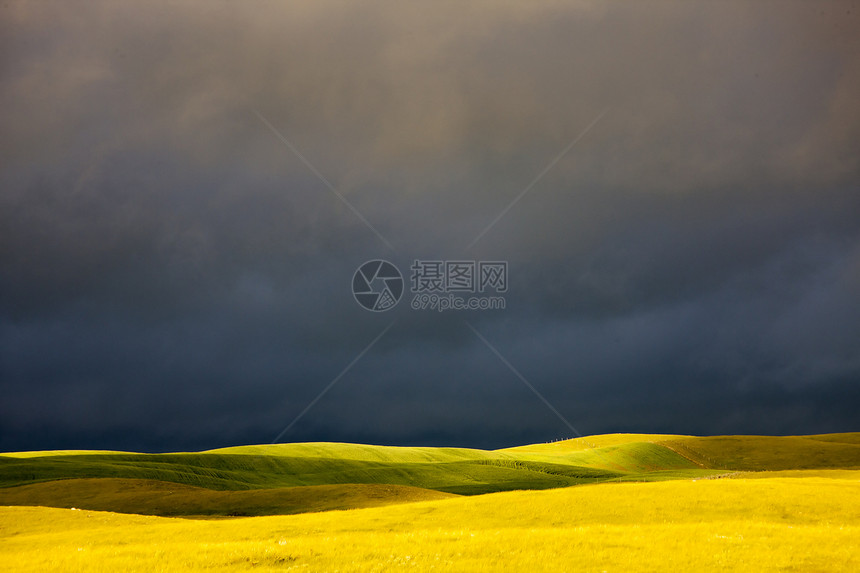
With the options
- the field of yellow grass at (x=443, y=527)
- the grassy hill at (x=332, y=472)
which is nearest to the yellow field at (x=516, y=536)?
the field of yellow grass at (x=443, y=527)

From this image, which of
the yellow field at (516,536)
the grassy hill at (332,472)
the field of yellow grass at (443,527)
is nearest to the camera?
the yellow field at (516,536)

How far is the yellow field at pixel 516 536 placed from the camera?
83.3 feet

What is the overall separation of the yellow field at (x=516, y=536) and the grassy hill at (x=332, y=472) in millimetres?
20890

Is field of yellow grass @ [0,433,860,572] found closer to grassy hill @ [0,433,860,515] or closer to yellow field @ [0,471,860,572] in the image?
yellow field @ [0,471,860,572]

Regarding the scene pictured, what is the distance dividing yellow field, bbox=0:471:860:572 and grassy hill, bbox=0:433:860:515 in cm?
2089

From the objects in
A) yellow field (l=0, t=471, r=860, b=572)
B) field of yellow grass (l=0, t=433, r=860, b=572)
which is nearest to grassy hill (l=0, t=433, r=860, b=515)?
field of yellow grass (l=0, t=433, r=860, b=572)

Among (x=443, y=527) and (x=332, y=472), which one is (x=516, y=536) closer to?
(x=443, y=527)

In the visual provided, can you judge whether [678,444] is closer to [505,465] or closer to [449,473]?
[505,465]

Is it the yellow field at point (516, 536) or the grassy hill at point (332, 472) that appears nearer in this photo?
the yellow field at point (516, 536)

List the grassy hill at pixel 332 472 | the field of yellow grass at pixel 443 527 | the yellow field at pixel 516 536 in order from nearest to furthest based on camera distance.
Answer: the yellow field at pixel 516 536 < the field of yellow grass at pixel 443 527 < the grassy hill at pixel 332 472

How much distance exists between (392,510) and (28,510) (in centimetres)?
3534

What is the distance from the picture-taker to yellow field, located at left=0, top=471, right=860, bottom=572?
25.4m

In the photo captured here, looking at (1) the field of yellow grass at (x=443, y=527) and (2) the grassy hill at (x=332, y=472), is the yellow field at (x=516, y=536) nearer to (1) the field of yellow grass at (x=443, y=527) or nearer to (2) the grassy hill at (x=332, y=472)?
(1) the field of yellow grass at (x=443, y=527)

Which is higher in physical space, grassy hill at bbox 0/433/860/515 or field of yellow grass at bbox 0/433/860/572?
grassy hill at bbox 0/433/860/515
